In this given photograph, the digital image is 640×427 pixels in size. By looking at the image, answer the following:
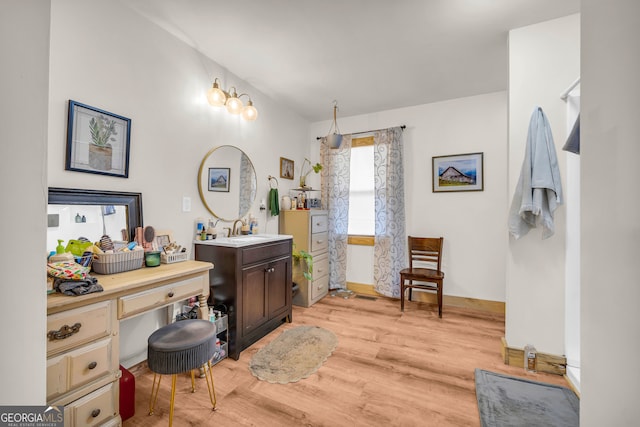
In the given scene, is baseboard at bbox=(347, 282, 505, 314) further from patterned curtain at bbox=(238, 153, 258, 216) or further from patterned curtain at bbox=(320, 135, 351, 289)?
patterned curtain at bbox=(238, 153, 258, 216)

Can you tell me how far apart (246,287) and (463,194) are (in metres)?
2.84

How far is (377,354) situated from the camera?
7.46 feet

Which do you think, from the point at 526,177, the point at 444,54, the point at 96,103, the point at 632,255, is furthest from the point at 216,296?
the point at 444,54

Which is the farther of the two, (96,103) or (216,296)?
(216,296)

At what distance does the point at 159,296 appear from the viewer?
1.64 meters

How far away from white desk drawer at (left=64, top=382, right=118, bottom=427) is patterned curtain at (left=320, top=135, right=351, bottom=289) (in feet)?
9.50

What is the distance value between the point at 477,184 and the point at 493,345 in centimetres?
184

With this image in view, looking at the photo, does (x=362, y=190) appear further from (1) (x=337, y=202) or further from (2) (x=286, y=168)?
(2) (x=286, y=168)

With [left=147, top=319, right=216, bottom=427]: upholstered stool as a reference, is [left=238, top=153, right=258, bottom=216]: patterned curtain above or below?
above

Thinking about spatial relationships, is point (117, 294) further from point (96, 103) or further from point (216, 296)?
point (96, 103)

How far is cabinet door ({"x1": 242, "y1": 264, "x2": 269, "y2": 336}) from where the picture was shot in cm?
226

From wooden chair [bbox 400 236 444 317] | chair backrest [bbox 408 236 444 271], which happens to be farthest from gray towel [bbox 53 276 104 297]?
chair backrest [bbox 408 236 444 271]

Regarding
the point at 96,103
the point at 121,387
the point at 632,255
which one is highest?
the point at 96,103

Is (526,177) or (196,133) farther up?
(196,133)
